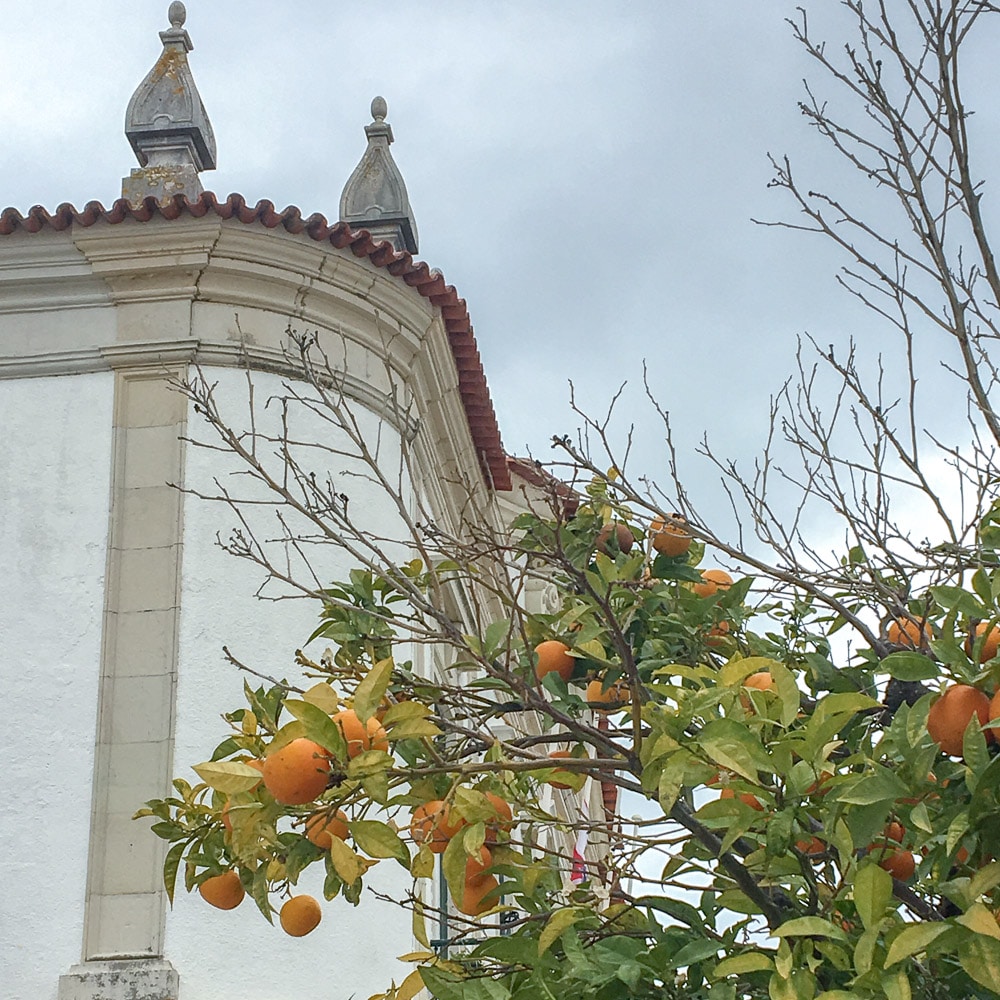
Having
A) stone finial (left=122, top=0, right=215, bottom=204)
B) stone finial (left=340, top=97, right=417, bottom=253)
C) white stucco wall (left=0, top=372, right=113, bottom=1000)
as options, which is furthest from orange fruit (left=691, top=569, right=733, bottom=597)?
stone finial (left=340, top=97, right=417, bottom=253)

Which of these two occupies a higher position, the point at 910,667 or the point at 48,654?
the point at 48,654

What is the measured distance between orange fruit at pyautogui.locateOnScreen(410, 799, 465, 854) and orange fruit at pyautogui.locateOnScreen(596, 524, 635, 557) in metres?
0.98

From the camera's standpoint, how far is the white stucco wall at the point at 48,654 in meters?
6.93

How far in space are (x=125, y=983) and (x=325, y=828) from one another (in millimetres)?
4157

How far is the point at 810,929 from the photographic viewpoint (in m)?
2.51

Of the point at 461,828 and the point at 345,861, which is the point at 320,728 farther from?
the point at 461,828

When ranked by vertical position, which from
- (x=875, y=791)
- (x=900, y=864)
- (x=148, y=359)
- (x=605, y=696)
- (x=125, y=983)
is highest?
(x=148, y=359)

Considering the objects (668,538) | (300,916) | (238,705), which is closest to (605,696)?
(668,538)

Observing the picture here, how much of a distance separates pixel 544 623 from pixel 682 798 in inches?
28.6

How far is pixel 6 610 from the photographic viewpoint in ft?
24.9

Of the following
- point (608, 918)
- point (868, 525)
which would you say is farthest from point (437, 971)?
point (868, 525)

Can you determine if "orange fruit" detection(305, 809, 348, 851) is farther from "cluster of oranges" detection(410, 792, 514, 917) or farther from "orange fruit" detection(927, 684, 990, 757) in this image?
"orange fruit" detection(927, 684, 990, 757)

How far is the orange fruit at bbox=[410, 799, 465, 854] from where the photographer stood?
10.1 feet

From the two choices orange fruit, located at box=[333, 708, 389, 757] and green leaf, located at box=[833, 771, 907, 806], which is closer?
green leaf, located at box=[833, 771, 907, 806]
